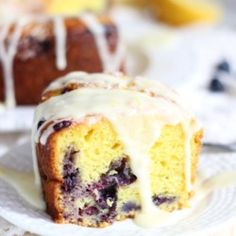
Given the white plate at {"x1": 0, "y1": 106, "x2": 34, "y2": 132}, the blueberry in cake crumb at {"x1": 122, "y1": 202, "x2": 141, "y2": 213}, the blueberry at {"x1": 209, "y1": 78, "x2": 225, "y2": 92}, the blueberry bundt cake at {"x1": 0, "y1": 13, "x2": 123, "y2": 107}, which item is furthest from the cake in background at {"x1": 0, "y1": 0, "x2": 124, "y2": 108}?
the blueberry in cake crumb at {"x1": 122, "y1": 202, "x2": 141, "y2": 213}

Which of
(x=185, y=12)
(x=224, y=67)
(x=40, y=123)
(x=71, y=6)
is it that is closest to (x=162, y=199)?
(x=40, y=123)

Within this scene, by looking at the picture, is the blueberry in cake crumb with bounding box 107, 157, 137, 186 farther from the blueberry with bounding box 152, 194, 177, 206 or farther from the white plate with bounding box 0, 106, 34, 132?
the white plate with bounding box 0, 106, 34, 132

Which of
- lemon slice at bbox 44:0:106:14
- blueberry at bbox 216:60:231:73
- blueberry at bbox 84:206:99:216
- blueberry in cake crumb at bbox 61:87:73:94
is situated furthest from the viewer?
lemon slice at bbox 44:0:106:14

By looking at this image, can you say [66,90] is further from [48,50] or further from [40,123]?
[48,50]

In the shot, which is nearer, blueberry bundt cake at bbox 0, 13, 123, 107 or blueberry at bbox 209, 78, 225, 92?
blueberry bundt cake at bbox 0, 13, 123, 107

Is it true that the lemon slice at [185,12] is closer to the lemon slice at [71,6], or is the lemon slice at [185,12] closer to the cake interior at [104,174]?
the lemon slice at [71,6]

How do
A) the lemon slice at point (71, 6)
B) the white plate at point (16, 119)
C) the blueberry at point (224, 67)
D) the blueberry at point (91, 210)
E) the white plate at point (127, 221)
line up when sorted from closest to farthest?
the white plate at point (127, 221), the blueberry at point (91, 210), the white plate at point (16, 119), the blueberry at point (224, 67), the lemon slice at point (71, 6)

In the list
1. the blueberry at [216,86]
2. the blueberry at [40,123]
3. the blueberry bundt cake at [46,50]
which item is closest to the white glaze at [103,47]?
the blueberry bundt cake at [46,50]

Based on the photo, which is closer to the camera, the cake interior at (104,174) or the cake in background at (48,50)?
the cake interior at (104,174)
